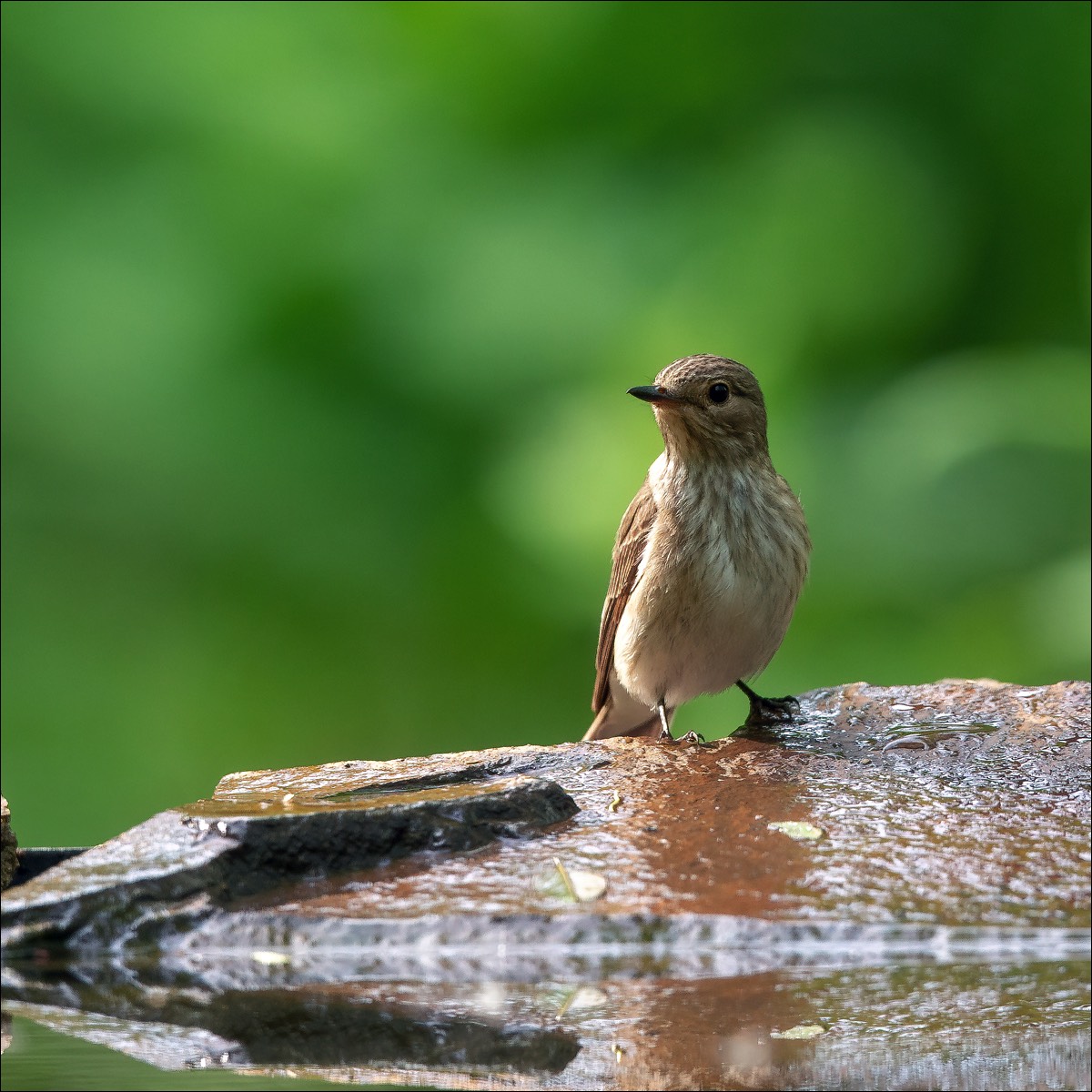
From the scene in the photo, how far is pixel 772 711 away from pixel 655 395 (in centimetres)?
93

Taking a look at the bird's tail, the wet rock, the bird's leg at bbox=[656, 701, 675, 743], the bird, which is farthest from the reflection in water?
the bird's tail

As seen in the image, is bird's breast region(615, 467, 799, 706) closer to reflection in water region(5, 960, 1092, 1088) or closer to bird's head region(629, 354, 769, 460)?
bird's head region(629, 354, 769, 460)

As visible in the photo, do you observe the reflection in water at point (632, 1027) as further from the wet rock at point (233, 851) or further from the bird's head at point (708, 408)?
the bird's head at point (708, 408)

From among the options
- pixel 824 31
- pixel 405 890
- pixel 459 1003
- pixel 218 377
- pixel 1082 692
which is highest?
Result: pixel 824 31

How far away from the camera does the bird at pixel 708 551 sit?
4125 millimetres

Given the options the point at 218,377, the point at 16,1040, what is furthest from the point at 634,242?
the point at 16,1040

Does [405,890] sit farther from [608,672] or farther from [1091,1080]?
[608,672]

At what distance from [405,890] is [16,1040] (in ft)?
2.38

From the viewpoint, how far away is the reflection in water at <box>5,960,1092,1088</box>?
2.04 metres

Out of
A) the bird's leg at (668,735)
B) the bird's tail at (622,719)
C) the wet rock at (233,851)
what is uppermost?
the bird's tail at (622,719)

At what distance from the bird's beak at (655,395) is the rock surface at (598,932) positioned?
115 cm

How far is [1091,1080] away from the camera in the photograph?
1954 mm

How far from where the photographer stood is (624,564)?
14.6 feet

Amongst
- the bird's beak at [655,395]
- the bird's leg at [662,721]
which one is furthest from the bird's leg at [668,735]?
the bird's beak at [655,395]
